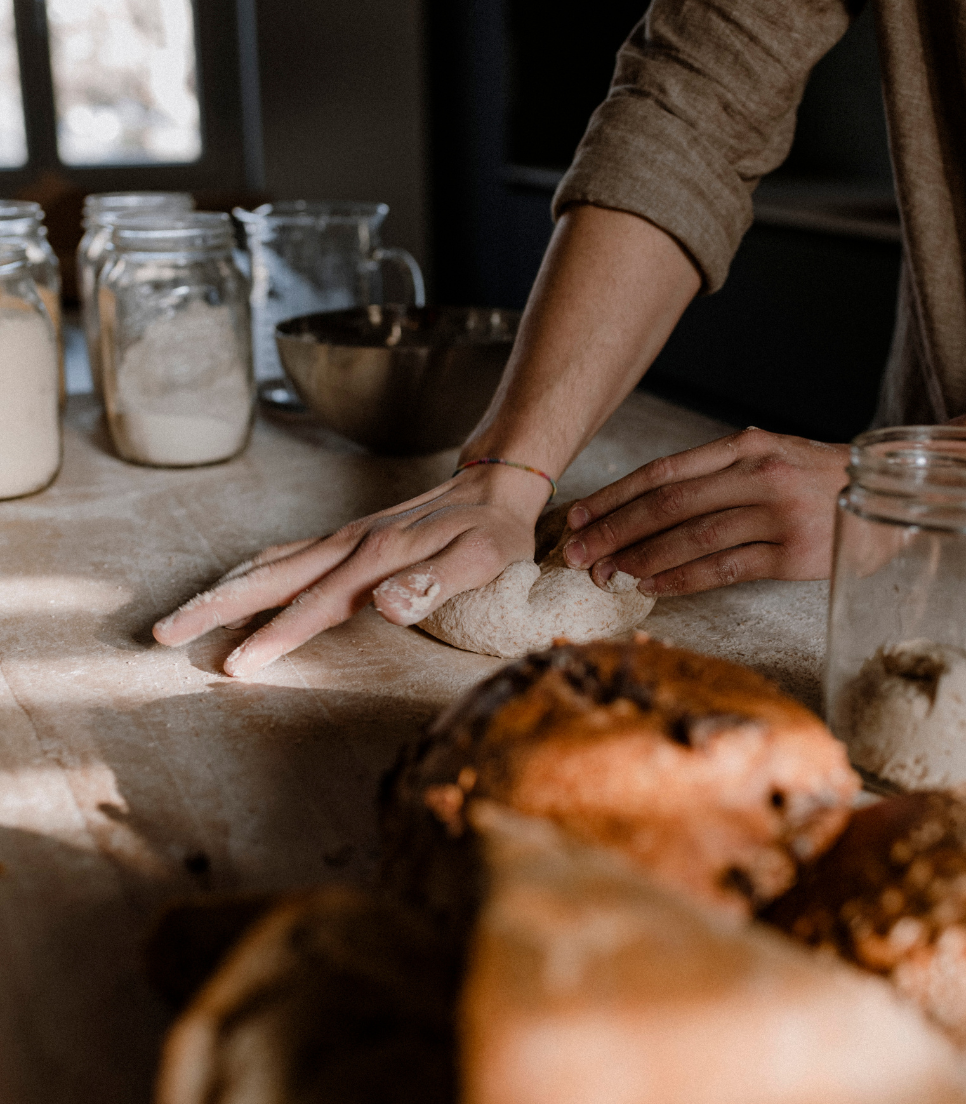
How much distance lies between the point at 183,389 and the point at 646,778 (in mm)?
1091

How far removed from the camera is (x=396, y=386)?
133 cm

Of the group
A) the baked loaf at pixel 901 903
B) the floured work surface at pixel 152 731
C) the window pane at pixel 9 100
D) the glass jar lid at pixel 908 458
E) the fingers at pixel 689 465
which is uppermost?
the window pane at pixel 9 100

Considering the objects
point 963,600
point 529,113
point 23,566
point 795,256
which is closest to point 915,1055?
point 963,600

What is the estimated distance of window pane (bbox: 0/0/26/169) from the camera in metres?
4.06

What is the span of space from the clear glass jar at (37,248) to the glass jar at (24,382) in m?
0.13

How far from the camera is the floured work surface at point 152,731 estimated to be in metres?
0.49

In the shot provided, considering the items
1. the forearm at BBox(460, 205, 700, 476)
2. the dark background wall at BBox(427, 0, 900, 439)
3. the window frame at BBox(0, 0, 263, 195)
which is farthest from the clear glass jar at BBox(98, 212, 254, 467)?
→ the window frame at BBox(0, 0, 263, 195)

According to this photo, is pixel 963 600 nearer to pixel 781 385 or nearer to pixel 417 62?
pixel 781 385

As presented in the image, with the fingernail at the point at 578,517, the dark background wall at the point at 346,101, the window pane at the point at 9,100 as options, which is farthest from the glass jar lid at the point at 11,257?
the window pane at the point at 9,100

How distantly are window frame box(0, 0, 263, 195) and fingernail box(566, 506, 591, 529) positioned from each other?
12.5 feet

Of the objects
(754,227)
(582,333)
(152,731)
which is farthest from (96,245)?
(754,227)

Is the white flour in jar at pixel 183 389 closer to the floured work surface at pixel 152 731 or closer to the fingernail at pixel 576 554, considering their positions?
the floured work surface at pixel 152 731

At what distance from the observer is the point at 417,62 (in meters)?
4.42

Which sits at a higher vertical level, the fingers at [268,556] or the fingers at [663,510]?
the fingers at [663,510]
